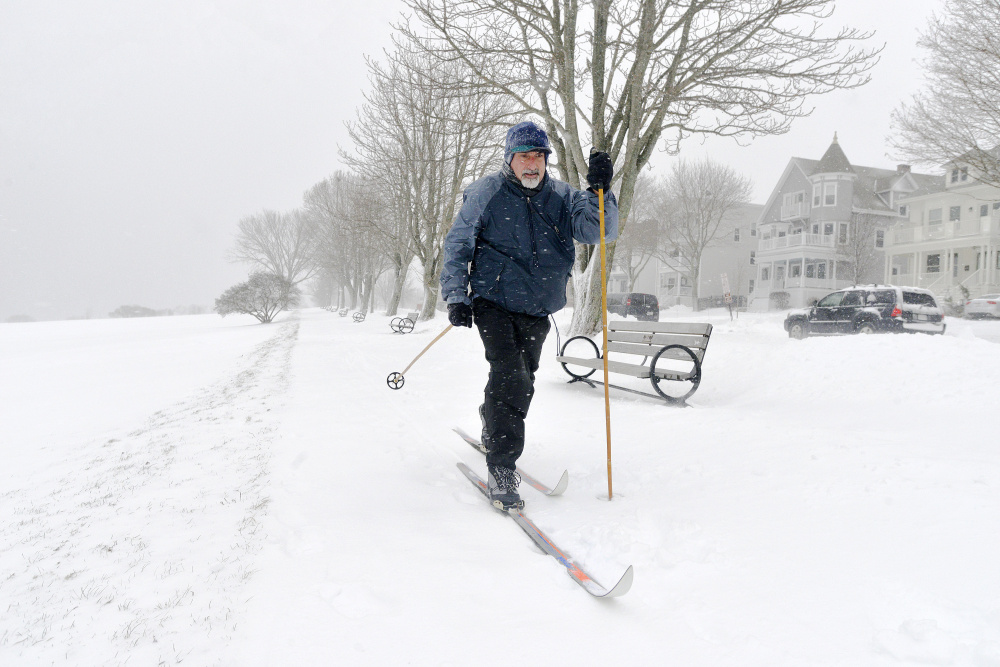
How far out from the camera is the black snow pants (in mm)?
3213

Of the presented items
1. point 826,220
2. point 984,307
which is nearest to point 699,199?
point 826,220

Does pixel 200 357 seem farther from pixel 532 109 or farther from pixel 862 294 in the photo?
pixel 862 294

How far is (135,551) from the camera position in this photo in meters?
2.50

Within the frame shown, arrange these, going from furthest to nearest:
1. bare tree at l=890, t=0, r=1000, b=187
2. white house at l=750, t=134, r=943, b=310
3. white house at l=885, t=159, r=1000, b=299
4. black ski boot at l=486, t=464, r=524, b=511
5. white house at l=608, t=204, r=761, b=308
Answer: white house at l=608, t=204, r=761, b=308 → white house at l=750, t=134, r=943, b=310 → white house at l=885, t=159, r=1000, b=299 → bare tree at l=890, t=0, r=1000, b=187 → black ski boot at l=486, t=464, r=524, b=511

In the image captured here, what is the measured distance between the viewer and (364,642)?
182 centimetres

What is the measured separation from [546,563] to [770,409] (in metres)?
3.95

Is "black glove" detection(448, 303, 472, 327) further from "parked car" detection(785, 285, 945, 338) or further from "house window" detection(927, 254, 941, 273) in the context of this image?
"house window" detection(927, 254, 941, 273)

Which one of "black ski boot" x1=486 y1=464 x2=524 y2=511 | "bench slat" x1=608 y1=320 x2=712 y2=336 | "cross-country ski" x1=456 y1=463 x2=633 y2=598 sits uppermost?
"bench slat" x1=608 y1=320 x2=712 y2=336

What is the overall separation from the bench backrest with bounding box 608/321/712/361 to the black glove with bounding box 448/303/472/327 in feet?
11.6

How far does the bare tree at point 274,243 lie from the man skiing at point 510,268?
60.0 metres

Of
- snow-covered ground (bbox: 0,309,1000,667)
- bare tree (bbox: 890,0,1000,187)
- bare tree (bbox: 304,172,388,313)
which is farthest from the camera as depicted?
bare tree (bbox: 304,172,388,313)

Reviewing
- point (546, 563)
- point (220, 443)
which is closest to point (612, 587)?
point (546, 563)

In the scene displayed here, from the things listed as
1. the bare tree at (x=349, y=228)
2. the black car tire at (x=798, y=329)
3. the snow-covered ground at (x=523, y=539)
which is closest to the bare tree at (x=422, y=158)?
the bare tree at (x=349, y=228)

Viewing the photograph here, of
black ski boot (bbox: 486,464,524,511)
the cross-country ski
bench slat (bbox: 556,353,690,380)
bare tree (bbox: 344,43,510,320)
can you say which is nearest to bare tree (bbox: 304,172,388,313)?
bare tree (bbox: 344,43,510,320)
